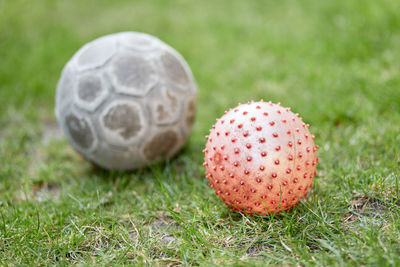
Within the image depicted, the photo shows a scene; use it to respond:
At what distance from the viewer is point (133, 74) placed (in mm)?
3285

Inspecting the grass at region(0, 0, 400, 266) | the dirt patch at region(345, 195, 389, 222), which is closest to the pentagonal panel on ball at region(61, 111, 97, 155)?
the grass at region(0, 0, 400, 266)

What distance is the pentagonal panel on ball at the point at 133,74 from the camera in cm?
325

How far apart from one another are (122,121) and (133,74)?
414 mm

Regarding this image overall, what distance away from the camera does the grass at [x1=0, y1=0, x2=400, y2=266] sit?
7.68 ft

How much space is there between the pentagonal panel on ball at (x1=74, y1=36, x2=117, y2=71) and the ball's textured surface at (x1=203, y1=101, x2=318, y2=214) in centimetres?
140

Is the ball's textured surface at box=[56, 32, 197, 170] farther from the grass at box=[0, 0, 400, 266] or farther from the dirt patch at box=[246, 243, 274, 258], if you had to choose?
the dirt patch at box=[246, 243, 274, 258]

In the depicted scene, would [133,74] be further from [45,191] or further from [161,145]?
[45,191]

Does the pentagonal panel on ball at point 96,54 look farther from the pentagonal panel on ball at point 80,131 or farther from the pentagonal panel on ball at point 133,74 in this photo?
the pentagonal panel on ball at point 80,131

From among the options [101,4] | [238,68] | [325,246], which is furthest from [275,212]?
[101,4]

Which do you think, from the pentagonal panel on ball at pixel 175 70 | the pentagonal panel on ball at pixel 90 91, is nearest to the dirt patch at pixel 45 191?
the pentagonal panel on ball at pixel 90 91

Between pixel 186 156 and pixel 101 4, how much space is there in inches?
240

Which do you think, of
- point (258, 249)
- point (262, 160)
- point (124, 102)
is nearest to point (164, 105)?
point (124, 102)

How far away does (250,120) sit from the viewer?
2484 mm

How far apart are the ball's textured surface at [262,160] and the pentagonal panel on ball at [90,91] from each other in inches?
48.0
